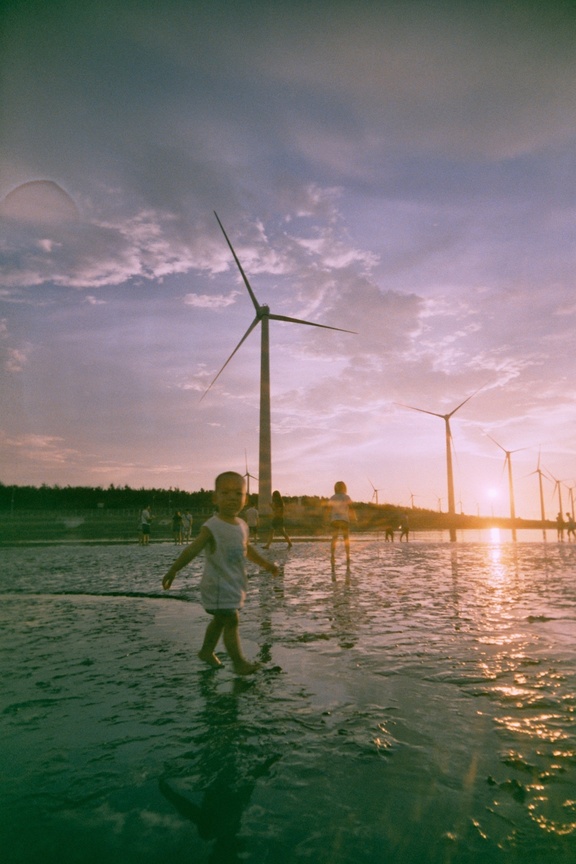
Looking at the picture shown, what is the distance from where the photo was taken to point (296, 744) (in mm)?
2812

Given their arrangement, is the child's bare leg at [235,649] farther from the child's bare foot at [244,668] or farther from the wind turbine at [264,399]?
the wind turbine at [264,399]

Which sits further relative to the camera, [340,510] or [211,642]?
[340,510]

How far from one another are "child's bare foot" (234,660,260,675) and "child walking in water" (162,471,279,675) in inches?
0.7

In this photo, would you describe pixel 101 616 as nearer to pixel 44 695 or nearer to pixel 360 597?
pixel 44 695

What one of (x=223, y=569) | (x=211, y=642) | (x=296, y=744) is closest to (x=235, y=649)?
(x=211, y=642)

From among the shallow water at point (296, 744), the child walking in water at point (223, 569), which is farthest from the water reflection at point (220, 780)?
the child walking in water at point (223, 569)

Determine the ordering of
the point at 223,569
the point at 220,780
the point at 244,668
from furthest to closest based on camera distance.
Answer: the point at 223,569 → the point at 244,668 → the point at 220,780

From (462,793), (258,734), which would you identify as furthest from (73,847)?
(462,793)

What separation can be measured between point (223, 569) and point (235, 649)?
64cm

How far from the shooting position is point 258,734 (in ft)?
9.69

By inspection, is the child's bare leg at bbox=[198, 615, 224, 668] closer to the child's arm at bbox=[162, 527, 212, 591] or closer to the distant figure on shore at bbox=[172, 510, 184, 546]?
the child's arm at bbox=[162, 527, 212, 591]

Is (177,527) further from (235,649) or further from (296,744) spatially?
(296,744)

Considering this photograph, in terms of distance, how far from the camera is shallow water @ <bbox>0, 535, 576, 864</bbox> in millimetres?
2016

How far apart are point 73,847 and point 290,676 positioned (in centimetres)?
224
